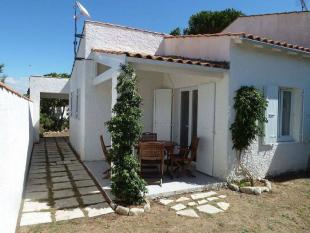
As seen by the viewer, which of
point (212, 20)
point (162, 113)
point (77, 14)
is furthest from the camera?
point (212, 20)

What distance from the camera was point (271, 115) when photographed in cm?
859

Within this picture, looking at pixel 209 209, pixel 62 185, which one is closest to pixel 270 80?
pixel 209 209

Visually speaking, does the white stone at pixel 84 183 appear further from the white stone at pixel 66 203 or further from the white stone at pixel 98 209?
the white stone at pixel 98 209

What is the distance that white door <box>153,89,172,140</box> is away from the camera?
10594 millimetres

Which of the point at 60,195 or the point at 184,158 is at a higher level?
the point at 184,158

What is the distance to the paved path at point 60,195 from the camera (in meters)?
5.69

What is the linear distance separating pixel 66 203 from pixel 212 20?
23.8 meters

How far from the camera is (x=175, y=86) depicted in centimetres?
1055

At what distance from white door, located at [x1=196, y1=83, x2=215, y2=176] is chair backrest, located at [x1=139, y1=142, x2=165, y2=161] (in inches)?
75.1

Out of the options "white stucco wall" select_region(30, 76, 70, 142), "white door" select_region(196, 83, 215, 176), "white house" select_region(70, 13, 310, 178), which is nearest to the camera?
"white house" select_region(70, 13, 310, 178)

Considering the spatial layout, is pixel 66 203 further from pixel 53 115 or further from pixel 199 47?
pixel 53 115

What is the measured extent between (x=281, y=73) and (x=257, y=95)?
1.69m

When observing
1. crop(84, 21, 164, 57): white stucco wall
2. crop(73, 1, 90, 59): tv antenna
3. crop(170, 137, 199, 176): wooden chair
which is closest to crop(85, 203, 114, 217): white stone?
crop(170, 137, 199, 176): wooden chair

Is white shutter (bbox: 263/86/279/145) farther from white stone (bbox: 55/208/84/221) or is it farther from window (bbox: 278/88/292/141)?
white stone (bbox: 55/208/84/221)
